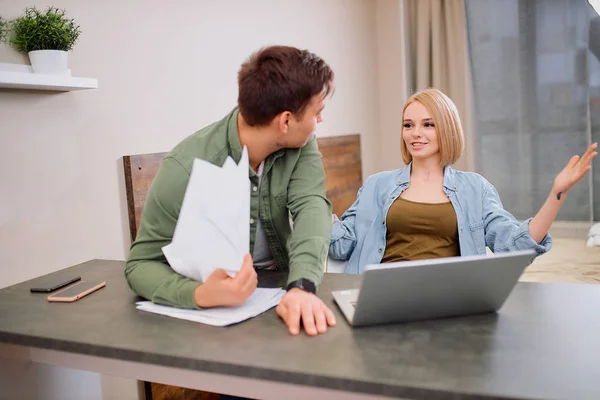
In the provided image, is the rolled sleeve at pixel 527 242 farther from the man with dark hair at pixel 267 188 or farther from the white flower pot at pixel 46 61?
the white flower pot at pixel 46 61

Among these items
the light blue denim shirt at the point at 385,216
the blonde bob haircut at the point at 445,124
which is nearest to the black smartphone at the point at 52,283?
the light blue denim shirt at the point at 385,216

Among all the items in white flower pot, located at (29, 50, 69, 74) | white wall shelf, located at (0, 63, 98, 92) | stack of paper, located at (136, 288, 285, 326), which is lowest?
stack of paper, located at (136, 288, 285, 326)

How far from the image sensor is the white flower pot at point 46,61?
153 cm

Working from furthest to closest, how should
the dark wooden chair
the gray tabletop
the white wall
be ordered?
1. the dark wooden chair
2. the white wall
3. the gray tabletop

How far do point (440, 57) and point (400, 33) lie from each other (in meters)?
0.37

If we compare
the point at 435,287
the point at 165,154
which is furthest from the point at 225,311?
the point at 165,154

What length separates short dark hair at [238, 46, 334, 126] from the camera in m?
1.10

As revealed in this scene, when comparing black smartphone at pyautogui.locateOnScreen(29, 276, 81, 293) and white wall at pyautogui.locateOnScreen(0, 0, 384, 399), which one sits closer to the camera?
black smartphone at pyautogui.locateOnScreen(29, 276, 81, 293)

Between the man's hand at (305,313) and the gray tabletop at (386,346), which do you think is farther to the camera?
the man's hand at (305,313)

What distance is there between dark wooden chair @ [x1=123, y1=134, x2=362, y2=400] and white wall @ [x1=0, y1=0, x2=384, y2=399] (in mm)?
48

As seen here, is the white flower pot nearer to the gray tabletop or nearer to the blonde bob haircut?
the gray tabletop

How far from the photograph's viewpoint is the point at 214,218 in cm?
95

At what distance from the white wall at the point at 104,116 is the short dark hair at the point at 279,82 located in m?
0.82

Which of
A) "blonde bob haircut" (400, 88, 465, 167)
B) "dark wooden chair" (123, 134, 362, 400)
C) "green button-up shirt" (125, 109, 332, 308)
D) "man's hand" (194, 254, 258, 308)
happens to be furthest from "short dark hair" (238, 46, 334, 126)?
"dark wooden chair" (123, 134, 362, 400)
